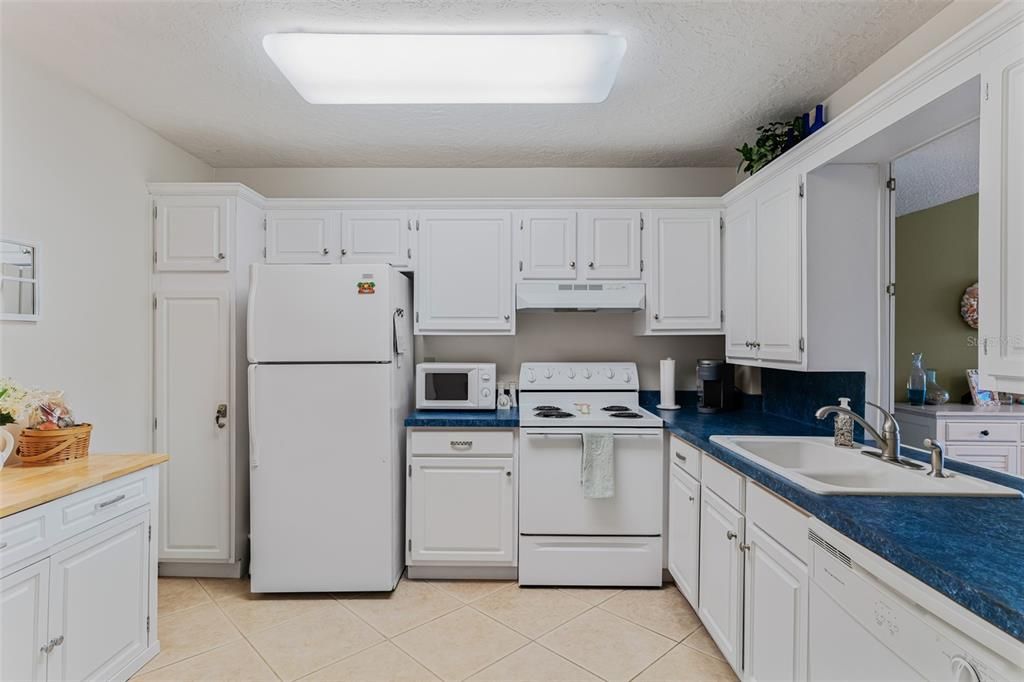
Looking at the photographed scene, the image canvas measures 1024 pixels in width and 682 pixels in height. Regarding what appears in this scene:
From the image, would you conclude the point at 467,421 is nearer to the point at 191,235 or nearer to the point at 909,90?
the point at 191,235

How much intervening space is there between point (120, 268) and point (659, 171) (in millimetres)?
3255

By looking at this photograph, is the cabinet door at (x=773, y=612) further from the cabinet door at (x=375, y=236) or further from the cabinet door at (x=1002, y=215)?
the cabinet door at (x=375, y=236)

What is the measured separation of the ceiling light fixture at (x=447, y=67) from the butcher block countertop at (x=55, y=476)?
171 centimetres

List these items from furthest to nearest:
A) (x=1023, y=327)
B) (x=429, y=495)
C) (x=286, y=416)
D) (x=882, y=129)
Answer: (x=429, y=495), (x=286, y=416), (x=882, y=129), (x=1023, y=327)

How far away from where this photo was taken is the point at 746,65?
2.06m

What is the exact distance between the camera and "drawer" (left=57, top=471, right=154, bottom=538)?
5.39 feet

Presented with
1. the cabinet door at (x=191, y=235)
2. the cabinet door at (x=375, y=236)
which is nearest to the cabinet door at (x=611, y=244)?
the cabinet door at (x=375, y=236)

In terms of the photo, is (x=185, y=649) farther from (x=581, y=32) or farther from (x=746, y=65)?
(x=746, y=65)

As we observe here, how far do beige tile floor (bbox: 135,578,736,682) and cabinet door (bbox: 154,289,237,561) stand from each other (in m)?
0.31

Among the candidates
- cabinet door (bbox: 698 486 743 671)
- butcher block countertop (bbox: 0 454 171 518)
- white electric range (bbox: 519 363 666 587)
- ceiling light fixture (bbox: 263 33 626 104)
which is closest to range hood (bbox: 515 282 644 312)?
white electric range (bbox: 519 363 666 587)

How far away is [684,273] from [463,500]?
A: 1.90 metres

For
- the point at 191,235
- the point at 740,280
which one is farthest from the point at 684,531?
the point at 191,235

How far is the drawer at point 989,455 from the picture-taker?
1591 millimetres

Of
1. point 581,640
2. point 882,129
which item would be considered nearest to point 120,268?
point 581,640
